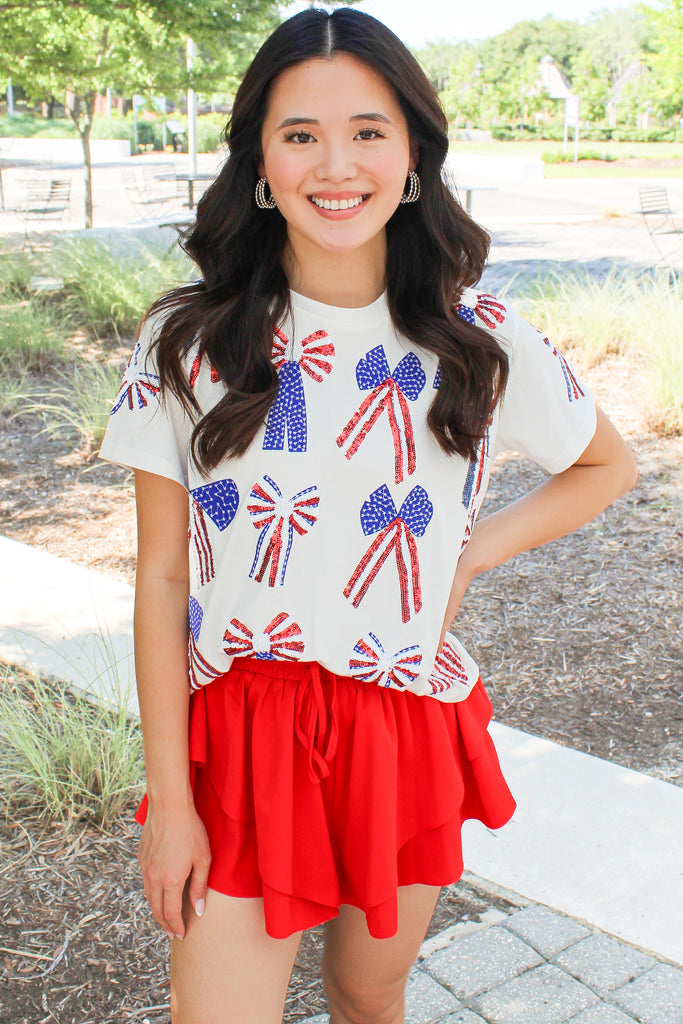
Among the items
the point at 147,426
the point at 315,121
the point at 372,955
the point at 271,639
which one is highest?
the point at 315,121

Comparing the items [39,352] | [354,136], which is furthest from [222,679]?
[39,352]

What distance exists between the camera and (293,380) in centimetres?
153

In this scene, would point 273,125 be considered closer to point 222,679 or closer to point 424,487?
point 424,487

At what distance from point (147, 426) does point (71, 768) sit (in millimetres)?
1661

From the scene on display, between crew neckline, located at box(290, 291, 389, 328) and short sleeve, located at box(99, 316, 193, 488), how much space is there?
0.25 meters

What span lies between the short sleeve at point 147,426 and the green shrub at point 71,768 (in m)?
1.60

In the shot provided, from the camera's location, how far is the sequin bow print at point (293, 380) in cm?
150

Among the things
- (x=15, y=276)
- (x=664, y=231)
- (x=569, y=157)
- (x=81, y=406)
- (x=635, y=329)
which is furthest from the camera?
(x=569, y=157)

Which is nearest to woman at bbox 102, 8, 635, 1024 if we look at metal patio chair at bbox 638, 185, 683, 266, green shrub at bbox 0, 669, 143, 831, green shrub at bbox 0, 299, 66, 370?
green shrub at bbox 0, 669, 143, 831

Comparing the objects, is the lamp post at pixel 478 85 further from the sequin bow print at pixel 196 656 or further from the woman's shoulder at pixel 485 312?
the sequin bow print at pixel 196 656

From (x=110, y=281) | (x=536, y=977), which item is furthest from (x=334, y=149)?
(x=110, y=281)

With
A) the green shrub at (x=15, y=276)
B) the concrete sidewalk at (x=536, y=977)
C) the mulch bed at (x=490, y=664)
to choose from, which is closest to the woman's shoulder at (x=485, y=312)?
the concrete sidewalk at (x=536, y=977)

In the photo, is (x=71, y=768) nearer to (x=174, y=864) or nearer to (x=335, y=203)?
(x=174, y=864)

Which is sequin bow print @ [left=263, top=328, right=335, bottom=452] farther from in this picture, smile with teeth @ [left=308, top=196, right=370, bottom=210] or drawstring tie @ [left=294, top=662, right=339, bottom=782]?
drawstring tie @ [left=294, top=662, right=339, bottom=782]
